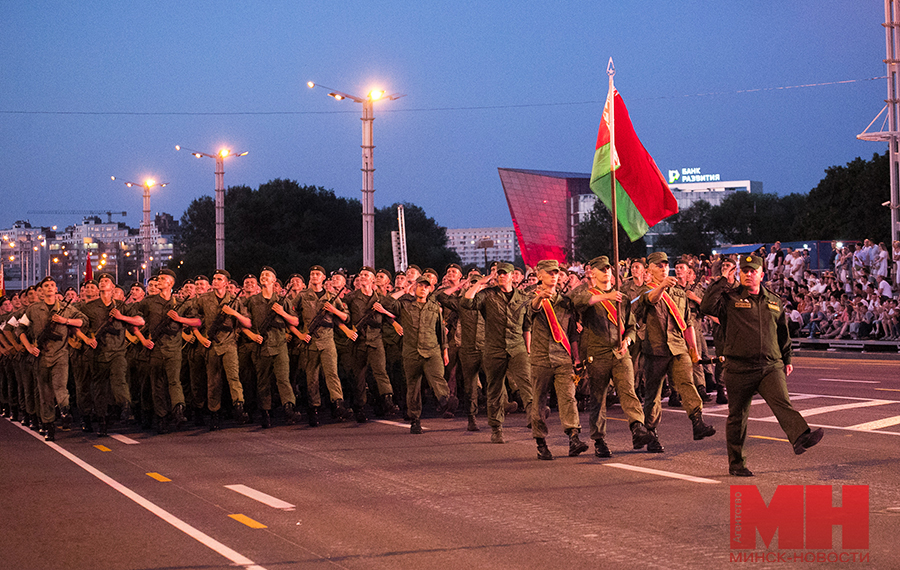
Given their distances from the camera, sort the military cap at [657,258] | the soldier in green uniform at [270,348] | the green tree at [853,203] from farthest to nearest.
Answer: the green tree at [853,203], the soldier in green uniform at [270,348], the military cap at [657,258]

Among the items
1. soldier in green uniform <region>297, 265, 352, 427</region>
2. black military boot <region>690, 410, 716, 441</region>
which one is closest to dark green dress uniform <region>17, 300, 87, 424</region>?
soldier in green uniform <region>297, 265, 352, 427</region>

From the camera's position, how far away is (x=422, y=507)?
27.2ft

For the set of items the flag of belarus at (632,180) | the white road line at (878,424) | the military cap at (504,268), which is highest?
the flag of belarus at (632,180)

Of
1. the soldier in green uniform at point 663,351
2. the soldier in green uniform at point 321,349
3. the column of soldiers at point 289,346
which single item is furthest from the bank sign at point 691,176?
the soldier in green uniform at point 663,351

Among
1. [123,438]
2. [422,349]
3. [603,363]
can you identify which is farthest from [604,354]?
[123,438]

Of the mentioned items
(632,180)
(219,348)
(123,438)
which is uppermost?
(632,180)

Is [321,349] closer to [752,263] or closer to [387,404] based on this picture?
[387,404]

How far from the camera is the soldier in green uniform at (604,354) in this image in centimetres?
1072

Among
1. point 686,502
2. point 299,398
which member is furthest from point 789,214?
point 686,502

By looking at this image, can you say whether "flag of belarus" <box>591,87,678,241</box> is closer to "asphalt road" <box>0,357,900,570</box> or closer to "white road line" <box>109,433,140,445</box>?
"asphalt road" <box>0,357,900,570</box>

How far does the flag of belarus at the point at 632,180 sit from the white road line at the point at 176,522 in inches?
242

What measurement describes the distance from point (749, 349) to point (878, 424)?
434cm

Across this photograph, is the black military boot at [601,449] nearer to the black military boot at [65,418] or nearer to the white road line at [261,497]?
the white road line at [261,497]

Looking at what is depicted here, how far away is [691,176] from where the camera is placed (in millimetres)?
155375
